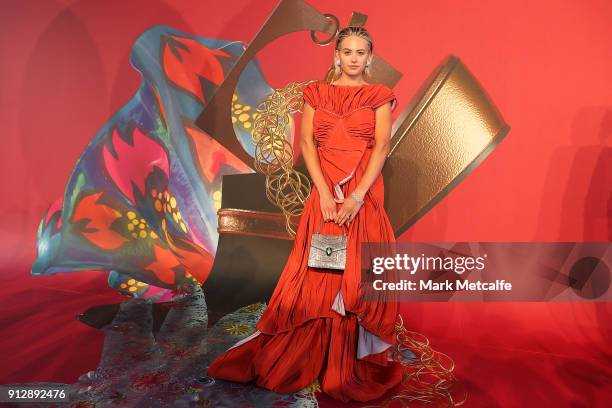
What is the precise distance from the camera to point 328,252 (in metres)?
2.18

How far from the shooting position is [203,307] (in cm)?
338

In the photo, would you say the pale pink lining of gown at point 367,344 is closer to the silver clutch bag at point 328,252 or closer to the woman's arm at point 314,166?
the silver clutch bag at point 328,252

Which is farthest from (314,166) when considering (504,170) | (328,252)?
(504,170)

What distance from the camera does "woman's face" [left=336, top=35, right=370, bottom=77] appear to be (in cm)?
220

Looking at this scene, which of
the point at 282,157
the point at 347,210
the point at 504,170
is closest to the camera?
the point at 347,210

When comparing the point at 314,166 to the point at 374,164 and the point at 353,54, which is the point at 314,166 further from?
the point at 353,54

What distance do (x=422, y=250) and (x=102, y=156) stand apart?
2.54 meters

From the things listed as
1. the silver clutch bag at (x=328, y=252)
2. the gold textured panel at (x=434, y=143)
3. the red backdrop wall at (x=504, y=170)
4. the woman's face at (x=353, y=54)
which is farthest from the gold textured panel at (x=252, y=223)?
the woman's face at (x=353, y=54)

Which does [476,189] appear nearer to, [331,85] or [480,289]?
[480,289]

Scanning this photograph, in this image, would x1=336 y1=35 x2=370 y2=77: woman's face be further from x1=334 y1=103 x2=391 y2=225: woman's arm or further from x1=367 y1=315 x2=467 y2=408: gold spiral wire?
x1=367 y1=315 x2=467 y2=408: gold spiral wire

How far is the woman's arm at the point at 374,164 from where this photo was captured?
2.18 metres

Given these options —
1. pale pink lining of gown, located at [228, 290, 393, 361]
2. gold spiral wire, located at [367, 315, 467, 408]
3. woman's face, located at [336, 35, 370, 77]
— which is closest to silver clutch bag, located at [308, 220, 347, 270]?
pale pink lining of gown, located at [228, 290, 393, 361]

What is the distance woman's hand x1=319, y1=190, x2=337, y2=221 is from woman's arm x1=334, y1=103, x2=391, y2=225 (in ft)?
0.08

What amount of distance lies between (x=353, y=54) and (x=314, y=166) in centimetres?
52
